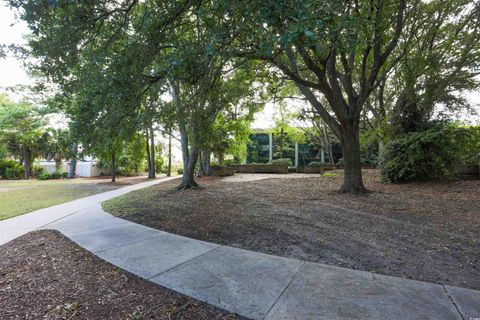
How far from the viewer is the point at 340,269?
9.74ft

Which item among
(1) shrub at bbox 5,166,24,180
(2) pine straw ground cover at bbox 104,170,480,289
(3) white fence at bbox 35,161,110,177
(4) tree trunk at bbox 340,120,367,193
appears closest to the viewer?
(2) pine straw ground cover at bbox 104,170,480,289

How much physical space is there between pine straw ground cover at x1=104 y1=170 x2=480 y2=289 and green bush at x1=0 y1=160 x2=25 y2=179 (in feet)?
69.5

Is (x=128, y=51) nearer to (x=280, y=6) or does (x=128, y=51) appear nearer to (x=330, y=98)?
(x=280, y=6)

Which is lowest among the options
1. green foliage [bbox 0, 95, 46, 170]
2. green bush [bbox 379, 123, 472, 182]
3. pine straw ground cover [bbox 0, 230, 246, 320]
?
pine straw ground cover [bbox 0, 230, 246, 320]

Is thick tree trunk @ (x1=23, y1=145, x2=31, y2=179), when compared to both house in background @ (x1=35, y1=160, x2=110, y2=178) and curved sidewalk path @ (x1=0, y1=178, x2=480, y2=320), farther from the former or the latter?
curved sidewalk path @ (x1=0, y1=178, x2=480, y2=320)

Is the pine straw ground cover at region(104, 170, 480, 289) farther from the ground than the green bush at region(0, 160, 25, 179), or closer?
closer

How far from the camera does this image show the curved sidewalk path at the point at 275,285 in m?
2.18

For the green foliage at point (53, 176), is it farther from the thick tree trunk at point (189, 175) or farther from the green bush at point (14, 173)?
the thick tree trunk at point (189, 175)

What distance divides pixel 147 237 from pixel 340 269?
Result: 9.57ft

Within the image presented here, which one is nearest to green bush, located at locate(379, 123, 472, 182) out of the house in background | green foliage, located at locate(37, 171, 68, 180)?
the house in background

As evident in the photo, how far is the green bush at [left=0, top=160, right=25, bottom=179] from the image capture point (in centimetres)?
2178

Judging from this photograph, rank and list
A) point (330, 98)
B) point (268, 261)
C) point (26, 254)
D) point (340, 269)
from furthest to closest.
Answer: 1. point (330, 98)
2. point (26, 254)
3. point (268, 261)
4. point (340, 269)

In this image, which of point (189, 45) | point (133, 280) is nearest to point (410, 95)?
point (189, 45)

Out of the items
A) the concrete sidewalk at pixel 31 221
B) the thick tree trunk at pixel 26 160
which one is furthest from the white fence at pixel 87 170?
the concrete sidewalk at pixel 31 221
